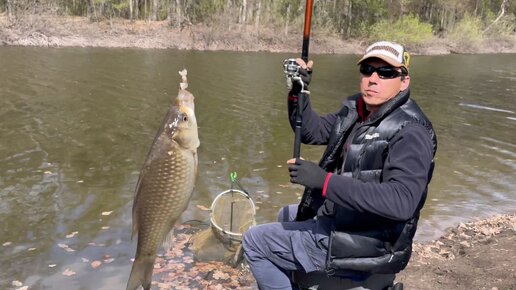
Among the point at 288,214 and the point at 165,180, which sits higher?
the point at 165,180

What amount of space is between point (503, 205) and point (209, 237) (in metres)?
6.34

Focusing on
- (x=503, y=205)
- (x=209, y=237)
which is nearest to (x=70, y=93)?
(x=209, y=237)

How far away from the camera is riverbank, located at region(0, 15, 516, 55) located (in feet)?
124

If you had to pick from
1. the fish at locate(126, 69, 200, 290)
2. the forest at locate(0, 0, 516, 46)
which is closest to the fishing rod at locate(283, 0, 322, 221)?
the fish at locate(126, 69, 200, 290)

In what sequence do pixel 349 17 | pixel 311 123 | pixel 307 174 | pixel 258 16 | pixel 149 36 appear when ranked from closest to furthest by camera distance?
pixel 307 174
pixel 311 123
pixel 149 36
pixel 258 16
pixel 349 17

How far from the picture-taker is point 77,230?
7719 mm

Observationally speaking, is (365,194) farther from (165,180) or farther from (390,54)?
(165,180)

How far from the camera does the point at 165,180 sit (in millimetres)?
3309

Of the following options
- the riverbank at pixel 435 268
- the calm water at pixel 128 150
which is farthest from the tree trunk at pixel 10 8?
the riverbank at pixel 435 268

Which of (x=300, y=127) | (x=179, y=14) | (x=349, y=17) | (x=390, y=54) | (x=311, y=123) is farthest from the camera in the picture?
(x=349, y=17)

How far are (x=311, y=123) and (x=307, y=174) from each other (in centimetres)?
118

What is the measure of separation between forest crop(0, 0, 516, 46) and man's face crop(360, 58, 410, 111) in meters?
43.1

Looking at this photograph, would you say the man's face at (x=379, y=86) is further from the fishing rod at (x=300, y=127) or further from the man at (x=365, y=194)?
the fishing rod at (x=300, y=127)

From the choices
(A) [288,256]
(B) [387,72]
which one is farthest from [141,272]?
(B) [387,72]
